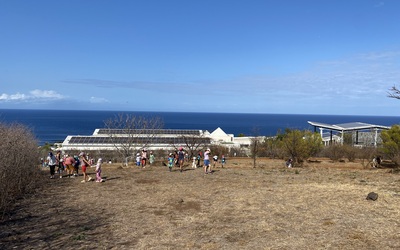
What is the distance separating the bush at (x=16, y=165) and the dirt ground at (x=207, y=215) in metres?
0.58

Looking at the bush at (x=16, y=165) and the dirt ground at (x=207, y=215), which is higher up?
the bush at (x=16, y=165)

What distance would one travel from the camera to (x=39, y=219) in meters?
9.77

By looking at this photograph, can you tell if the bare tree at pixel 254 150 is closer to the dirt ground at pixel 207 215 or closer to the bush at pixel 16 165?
the dirt ground at pixel 207 215

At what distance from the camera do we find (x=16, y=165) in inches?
491

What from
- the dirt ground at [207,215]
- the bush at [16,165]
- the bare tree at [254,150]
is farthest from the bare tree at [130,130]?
the dirt ground at [207,215]

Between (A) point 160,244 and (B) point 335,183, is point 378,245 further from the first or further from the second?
(B) point 335,183

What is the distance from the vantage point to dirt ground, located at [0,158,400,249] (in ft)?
26.1

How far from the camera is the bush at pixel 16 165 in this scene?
10.5 meters

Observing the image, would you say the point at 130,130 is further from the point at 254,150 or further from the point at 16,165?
the point at 16,165

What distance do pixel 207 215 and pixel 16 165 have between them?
25.3 ft

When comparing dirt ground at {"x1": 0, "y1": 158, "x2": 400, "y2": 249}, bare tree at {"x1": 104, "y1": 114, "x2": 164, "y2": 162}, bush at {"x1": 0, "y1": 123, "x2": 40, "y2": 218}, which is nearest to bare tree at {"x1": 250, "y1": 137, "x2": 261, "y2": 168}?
dirt ground at {"x1": 0, "y1": 158, "x2": 400, "y2": 249}

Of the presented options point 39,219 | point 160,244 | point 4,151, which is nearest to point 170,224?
point 160,244

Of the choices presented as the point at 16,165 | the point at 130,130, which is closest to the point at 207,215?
the point at 16,165

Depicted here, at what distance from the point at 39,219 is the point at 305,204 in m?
8.61
